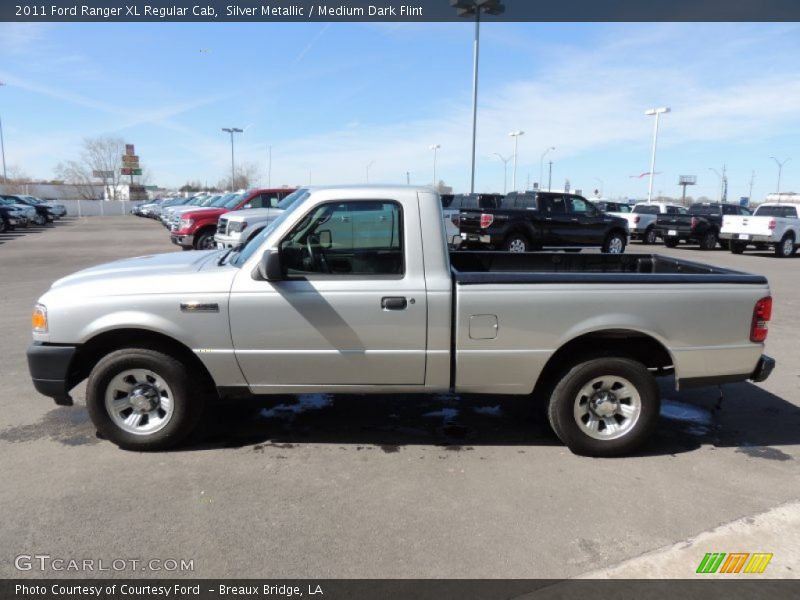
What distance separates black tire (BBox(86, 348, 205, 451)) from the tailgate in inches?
866

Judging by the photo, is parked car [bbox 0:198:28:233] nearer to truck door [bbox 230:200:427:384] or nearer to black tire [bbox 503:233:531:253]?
black tire [bbox 503:233:531:253]

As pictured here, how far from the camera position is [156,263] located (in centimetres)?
452

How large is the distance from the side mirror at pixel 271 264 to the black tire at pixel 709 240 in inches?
→ 931

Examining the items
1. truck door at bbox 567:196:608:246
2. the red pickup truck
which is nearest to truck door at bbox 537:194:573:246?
truck door at bbox 567:196:608:246

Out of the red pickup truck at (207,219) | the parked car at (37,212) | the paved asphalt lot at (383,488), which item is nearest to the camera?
the paved asphalt lot at (383,488)

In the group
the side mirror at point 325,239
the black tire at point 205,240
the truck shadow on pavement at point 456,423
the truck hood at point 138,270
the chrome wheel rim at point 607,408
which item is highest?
the side mirror at point 325,239

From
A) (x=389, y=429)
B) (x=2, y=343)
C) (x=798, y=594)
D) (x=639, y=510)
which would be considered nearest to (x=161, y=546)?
(x=389, y=429)

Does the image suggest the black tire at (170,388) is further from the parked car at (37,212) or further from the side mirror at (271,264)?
the parked car at (37,212)

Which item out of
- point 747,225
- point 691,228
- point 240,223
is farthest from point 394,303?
point 691,228

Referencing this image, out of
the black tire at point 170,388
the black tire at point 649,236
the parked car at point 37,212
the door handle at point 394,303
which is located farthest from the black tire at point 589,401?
the parked car at point 37,212

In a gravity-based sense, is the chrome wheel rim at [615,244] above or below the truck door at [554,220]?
below

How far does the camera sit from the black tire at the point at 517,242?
651 inches

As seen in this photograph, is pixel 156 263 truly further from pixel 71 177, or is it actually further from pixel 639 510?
pixel 71 177

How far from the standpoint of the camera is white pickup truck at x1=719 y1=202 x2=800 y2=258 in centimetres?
2039
